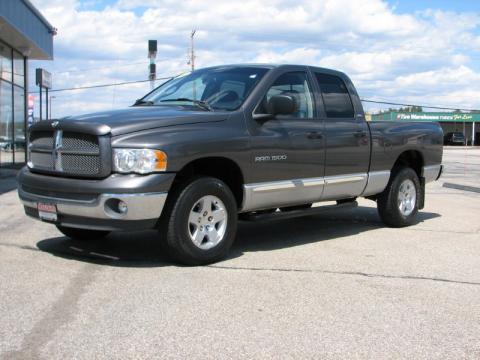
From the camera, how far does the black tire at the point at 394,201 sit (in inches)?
326

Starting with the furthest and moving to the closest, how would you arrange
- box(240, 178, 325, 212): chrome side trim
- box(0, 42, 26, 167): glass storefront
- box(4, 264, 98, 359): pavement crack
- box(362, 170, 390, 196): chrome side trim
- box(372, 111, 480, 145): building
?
box(372, 111, 480, 145): building
box(0, 42, 26, 167): glass storefront
box(362, 170, 390, 196): chrome side trim
box(240, 178, 325, 212): chrome side trim
box(4, 264, 98, 359): pavement crack

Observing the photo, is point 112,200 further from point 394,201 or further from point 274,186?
point 394,201

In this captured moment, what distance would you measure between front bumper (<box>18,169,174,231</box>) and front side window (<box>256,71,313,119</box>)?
72.9 inches

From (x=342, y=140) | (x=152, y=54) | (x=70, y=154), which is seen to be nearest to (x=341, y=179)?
(x=342, y=140)

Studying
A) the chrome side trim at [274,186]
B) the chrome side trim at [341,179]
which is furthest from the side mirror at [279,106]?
the chrome side trim at [341,179]

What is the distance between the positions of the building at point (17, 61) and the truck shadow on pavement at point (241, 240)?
12951 millimetres

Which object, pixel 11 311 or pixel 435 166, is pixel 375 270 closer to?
pixel 11 311

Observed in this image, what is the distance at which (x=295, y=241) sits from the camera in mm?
7309

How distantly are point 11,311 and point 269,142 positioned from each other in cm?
305

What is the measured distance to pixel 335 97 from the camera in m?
7.50

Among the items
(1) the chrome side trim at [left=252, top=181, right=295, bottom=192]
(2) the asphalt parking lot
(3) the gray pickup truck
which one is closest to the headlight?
(3) the gray pickup truck

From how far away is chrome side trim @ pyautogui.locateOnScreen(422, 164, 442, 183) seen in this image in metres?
8.95

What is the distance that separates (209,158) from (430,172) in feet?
14.3

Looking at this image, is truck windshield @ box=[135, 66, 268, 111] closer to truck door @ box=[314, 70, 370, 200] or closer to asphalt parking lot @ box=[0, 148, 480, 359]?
truck door @ box=[314, 70, 370, 200]
